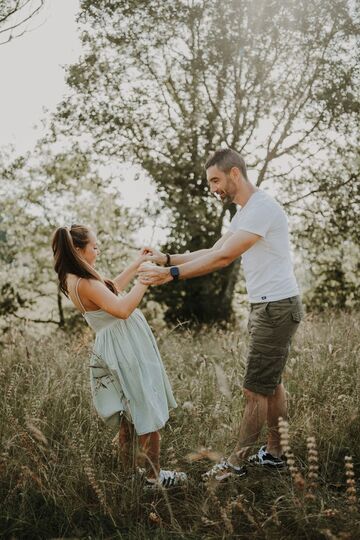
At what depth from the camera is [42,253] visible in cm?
1542

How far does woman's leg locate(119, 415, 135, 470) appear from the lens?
362cm

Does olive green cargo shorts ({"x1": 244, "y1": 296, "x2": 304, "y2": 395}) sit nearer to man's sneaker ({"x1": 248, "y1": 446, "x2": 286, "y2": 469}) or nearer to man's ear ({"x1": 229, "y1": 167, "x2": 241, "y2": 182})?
man's sneaker ({"x1": 248, "y1": 446, "x2": 286, "y2": 469})

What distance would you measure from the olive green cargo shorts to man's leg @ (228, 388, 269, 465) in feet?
0.20

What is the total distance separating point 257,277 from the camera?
12.3 feet

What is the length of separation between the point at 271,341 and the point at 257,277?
1.42 feet

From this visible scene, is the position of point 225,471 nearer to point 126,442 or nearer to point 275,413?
point 275,413

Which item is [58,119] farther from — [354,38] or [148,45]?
[354,38]

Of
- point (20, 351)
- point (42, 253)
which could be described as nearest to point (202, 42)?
point (42, 253)

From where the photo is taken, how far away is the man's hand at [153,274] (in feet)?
12.4

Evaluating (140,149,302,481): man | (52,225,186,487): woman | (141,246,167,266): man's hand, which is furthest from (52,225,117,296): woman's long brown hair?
(141,246,167,266): man's hand

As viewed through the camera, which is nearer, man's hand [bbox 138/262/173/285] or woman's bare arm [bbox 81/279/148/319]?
woman's bare arm [bbox 81/279/148/319]

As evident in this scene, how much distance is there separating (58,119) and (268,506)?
12569 mm

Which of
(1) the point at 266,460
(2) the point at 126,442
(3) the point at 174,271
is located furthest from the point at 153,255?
(1) the point at 266,460

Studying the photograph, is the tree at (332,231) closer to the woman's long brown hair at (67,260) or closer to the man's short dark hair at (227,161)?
the man's short dark hair at (227,161)
